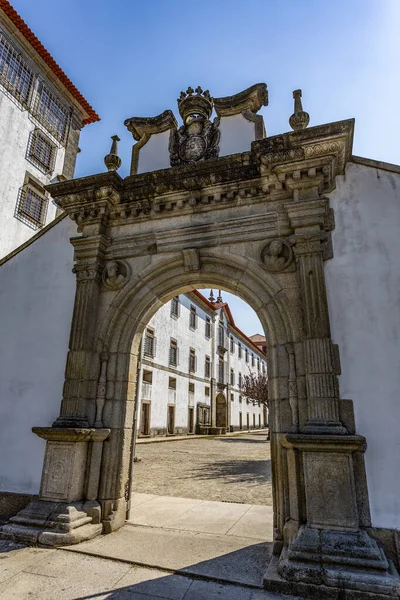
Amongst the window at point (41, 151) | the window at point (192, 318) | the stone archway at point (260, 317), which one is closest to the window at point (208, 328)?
the window at point (192, 318)

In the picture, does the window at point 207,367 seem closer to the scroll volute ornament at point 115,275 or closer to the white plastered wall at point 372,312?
the scroll volute ornament at point 115,275

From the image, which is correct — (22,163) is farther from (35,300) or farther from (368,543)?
(368,543)

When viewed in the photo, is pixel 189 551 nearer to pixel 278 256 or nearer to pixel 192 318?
pixel 278 256

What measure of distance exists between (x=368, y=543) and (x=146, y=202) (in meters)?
4.87

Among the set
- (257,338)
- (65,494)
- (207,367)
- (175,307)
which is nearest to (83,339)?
(65,494)

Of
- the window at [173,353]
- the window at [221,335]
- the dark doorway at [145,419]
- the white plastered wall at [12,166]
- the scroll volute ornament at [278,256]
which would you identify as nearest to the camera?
the scroll volute ornament at [278,256]

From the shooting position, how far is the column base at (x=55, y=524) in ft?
13.0

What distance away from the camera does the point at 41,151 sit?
15.7 metres

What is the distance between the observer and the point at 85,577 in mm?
3225

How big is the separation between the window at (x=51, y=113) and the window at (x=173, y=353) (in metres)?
12.7

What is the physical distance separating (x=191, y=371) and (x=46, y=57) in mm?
18966

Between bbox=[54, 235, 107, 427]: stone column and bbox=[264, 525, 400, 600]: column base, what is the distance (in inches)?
111

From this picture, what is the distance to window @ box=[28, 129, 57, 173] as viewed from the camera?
596 inches

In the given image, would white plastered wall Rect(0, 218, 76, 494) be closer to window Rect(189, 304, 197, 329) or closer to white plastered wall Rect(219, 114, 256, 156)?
white plastered wall Rect(219, 114, 256, 156)
